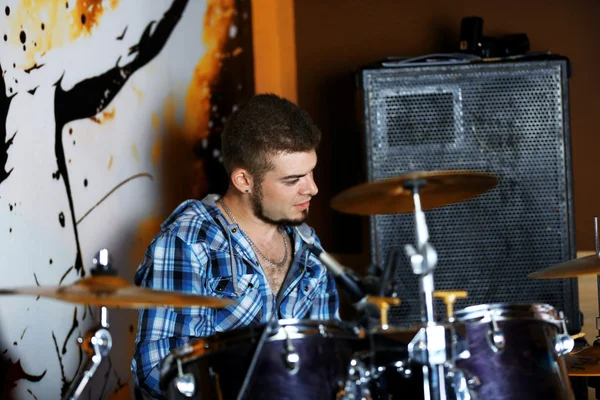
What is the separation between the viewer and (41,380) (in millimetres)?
2449

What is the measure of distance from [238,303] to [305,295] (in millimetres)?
288

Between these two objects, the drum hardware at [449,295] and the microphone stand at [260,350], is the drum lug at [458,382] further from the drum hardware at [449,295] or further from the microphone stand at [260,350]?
the microphone stand at [260,350]

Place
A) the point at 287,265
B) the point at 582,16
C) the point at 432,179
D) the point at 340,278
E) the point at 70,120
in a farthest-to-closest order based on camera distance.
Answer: the point at 582,16 < the point at 287,265 < the point at 70,120 < the point at 432,179 < the point at 340,278

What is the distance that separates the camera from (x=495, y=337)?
2104 mm

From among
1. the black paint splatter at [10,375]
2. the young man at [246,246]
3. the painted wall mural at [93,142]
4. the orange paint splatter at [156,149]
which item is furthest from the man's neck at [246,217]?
the black paint splatter at [10,375]

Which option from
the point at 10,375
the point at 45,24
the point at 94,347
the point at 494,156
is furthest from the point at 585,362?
the point at 45,24

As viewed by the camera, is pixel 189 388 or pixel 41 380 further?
pixel 41 380

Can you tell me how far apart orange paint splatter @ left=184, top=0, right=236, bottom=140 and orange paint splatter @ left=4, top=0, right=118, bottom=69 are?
69cm

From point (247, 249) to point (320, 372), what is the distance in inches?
29.4

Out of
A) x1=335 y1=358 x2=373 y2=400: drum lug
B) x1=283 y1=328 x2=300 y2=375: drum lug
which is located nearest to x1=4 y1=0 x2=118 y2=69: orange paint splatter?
x1=283 y1=328 x2=300 y2=375: drum lug

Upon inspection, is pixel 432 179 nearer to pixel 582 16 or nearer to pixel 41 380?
pixel 41 380

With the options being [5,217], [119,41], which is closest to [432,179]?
[5,217]

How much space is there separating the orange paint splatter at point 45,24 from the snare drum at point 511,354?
4.30 feet

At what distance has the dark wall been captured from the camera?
368 cm
